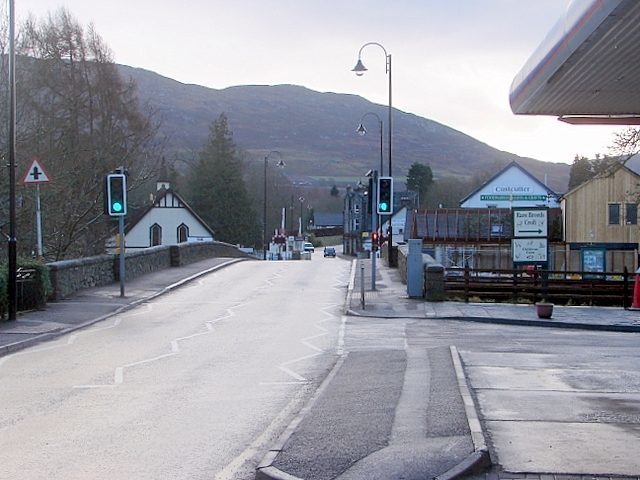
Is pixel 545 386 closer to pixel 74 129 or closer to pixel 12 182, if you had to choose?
pixel 12 182

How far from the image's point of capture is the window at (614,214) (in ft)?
178

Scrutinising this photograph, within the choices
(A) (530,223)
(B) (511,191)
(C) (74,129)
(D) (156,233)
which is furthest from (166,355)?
(B) (511,191)

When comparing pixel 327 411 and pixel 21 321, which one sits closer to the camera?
pixel 327 411

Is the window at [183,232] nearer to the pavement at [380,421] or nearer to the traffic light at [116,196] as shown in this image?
the traffic light at [116,196]

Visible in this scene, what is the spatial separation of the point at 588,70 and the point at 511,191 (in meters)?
70.6

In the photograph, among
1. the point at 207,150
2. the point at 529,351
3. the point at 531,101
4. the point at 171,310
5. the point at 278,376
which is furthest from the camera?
the point at 207,150

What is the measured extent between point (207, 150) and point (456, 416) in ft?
276

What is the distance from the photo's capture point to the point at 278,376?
14.3 metres

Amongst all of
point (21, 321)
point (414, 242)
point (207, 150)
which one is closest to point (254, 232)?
point (207, 150)

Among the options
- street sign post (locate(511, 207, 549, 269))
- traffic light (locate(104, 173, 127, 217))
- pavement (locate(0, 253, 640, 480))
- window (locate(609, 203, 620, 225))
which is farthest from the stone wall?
window (locate(609, 203, 620, 225))

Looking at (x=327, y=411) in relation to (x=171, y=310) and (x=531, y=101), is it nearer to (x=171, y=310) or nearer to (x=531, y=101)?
(x=531, y=101)

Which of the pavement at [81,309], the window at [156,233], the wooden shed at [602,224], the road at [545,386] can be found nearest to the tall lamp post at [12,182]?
the pavement at [81,309]

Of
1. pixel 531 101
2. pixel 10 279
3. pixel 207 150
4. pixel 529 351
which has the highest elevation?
pixel 207 150

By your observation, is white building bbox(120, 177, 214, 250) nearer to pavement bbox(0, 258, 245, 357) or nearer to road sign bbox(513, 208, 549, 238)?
pavement bbox(0, 258, 245, 357)
